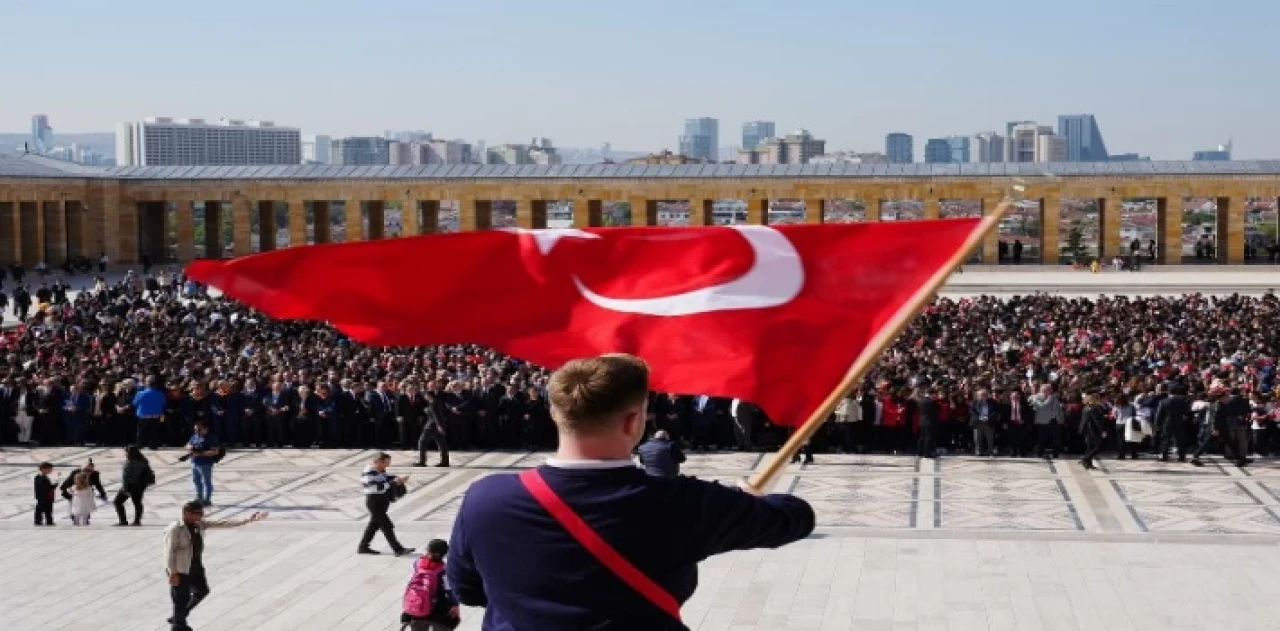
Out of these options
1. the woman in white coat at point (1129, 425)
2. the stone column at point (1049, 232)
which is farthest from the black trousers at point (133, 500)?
the stone column at point (1049, 232)

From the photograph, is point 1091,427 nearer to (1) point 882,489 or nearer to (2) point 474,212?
(1) point 882,489

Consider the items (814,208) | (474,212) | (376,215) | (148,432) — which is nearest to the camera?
(148,432)

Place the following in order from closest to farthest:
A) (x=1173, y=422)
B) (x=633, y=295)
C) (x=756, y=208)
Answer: (x=633, y=295)
(x=1173, y=422)
(x=756, y=208)

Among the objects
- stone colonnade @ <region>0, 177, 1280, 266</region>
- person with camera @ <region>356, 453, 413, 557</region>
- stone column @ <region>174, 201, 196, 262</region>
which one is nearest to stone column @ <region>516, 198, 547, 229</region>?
stone colonnade @ <region>0, 177, 1280, 266</region>

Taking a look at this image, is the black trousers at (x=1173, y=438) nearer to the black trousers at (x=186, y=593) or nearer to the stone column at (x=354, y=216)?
the black trousers at (x=186, y=593)

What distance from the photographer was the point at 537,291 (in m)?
5.85

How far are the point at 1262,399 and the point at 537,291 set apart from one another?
1679 cm

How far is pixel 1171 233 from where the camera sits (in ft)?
184

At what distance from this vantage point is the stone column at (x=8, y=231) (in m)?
54.7

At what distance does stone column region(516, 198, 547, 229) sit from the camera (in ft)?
197

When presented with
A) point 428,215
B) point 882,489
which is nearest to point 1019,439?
point 882,489

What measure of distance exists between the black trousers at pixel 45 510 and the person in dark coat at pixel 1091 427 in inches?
432

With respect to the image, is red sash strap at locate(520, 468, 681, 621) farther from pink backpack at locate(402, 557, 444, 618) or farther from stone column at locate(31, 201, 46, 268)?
stone column at locate(31, 201, 46, 268)

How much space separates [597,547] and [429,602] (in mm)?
6691
